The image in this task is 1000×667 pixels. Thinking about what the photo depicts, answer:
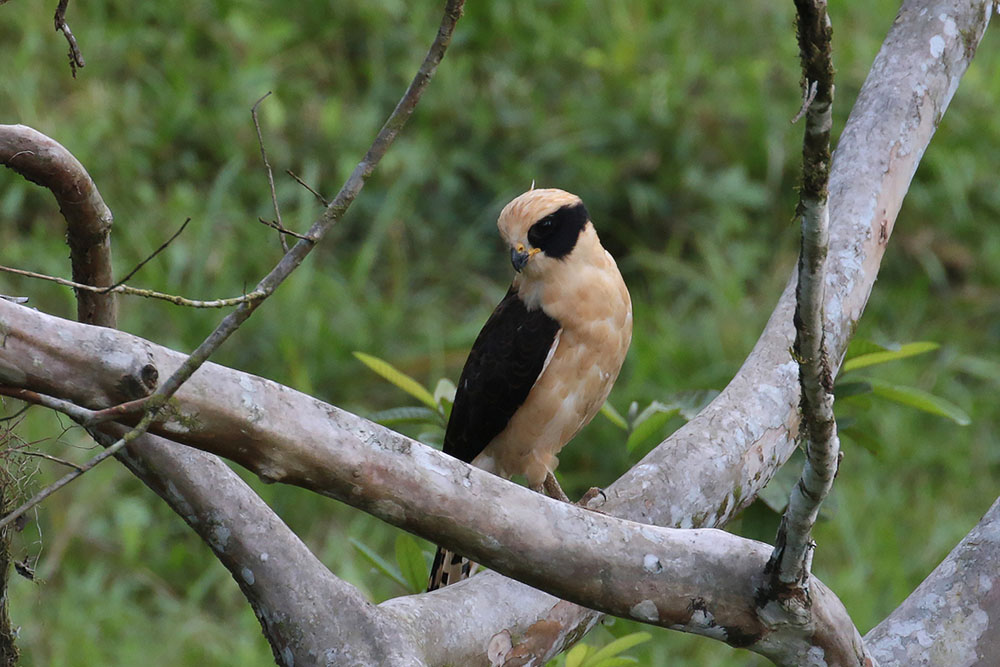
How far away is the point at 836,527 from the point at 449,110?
9.65 feet

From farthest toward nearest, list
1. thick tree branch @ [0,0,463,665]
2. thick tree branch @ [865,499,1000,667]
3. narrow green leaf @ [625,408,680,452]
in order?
narrow green leaf @ [625,408,680,452] < thick tree branch @ [865,499,1000,667] < thick tree branch @ [0,0,463,665]

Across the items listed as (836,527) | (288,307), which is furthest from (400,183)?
(836,527)

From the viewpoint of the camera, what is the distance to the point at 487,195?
6211 mm

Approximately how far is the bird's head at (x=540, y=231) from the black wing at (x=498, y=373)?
15 cm

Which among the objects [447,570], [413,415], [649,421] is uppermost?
[649,421]

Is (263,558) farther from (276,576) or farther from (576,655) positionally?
(576,655)

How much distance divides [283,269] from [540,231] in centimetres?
173

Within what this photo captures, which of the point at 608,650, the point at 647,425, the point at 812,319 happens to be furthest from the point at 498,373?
the point at 812,319

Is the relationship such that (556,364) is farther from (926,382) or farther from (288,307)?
(926,382)

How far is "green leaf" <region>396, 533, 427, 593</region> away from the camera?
2807mm

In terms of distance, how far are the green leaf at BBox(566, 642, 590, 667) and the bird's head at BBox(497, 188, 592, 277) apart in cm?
111

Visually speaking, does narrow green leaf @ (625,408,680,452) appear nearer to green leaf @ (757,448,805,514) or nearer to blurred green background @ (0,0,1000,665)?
green leaf @ (757,448,805,514)

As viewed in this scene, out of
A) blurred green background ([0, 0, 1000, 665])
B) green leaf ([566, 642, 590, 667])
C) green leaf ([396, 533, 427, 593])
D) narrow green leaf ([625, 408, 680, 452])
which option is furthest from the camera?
blurred green background ([0, 0, 1000, 665])

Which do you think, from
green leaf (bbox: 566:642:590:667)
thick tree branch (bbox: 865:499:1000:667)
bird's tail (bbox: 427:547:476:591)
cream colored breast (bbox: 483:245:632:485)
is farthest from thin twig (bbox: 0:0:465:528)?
bird's tail (bbox: 427:547:476:591)
